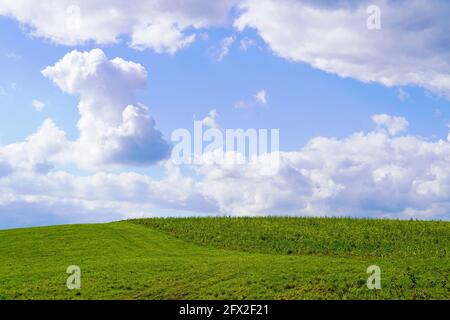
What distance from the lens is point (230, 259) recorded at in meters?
45.4

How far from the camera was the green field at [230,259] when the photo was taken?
113 feet

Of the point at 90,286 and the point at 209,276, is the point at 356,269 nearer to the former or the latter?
the point at 209,276

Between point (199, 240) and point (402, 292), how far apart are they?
3210cm

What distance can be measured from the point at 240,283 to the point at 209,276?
10.4ft

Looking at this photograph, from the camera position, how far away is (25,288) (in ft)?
124

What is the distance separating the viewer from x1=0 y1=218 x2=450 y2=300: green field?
113ft
